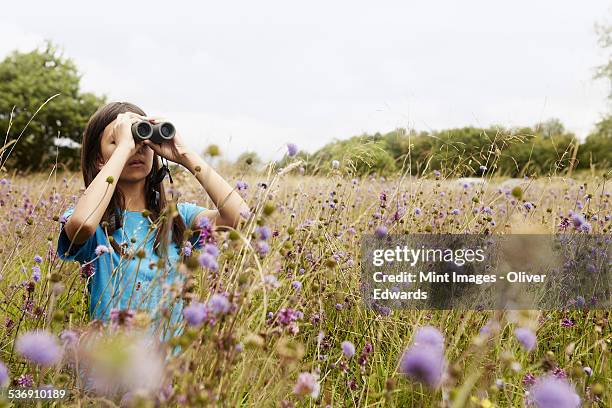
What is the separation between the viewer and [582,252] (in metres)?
2.84

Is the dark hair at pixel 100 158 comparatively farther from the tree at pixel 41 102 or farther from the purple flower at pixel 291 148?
the tree at pixel 41 102

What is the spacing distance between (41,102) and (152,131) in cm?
1780

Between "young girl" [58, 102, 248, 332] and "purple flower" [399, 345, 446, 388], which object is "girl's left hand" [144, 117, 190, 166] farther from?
"purple flower" [399, 345, 446, 388]

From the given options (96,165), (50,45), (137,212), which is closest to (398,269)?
(137,212)

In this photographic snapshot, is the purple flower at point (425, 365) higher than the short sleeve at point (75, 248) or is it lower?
higher

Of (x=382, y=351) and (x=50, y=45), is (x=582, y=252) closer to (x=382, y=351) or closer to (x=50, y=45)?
(x=382, y=351)

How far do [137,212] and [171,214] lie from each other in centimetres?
145

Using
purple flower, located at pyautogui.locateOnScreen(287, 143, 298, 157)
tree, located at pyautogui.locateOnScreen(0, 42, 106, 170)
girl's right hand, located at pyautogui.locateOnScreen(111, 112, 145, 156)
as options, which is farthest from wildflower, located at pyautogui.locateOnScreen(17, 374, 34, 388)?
tree, located at pyautogui.locateOnScreen(0, 42, 106, 170)

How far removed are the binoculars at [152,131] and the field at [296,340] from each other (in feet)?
0.72

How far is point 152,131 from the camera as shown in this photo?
2.30m

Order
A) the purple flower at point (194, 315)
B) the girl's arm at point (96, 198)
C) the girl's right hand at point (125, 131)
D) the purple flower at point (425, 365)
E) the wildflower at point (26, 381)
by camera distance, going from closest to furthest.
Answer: the purple flower at point (425, 365)
the purple flower at point (194, 315)
the wildflower at point (26, 381)
the girl's arm at point (96, 198)
the girl's right hand at point (125, 131)

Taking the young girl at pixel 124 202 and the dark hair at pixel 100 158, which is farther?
the dark hair at pixel 100 158

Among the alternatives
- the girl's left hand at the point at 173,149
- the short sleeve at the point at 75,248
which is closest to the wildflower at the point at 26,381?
the short sleeve at the point at 75,248

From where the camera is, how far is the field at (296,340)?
1138 millimetres
